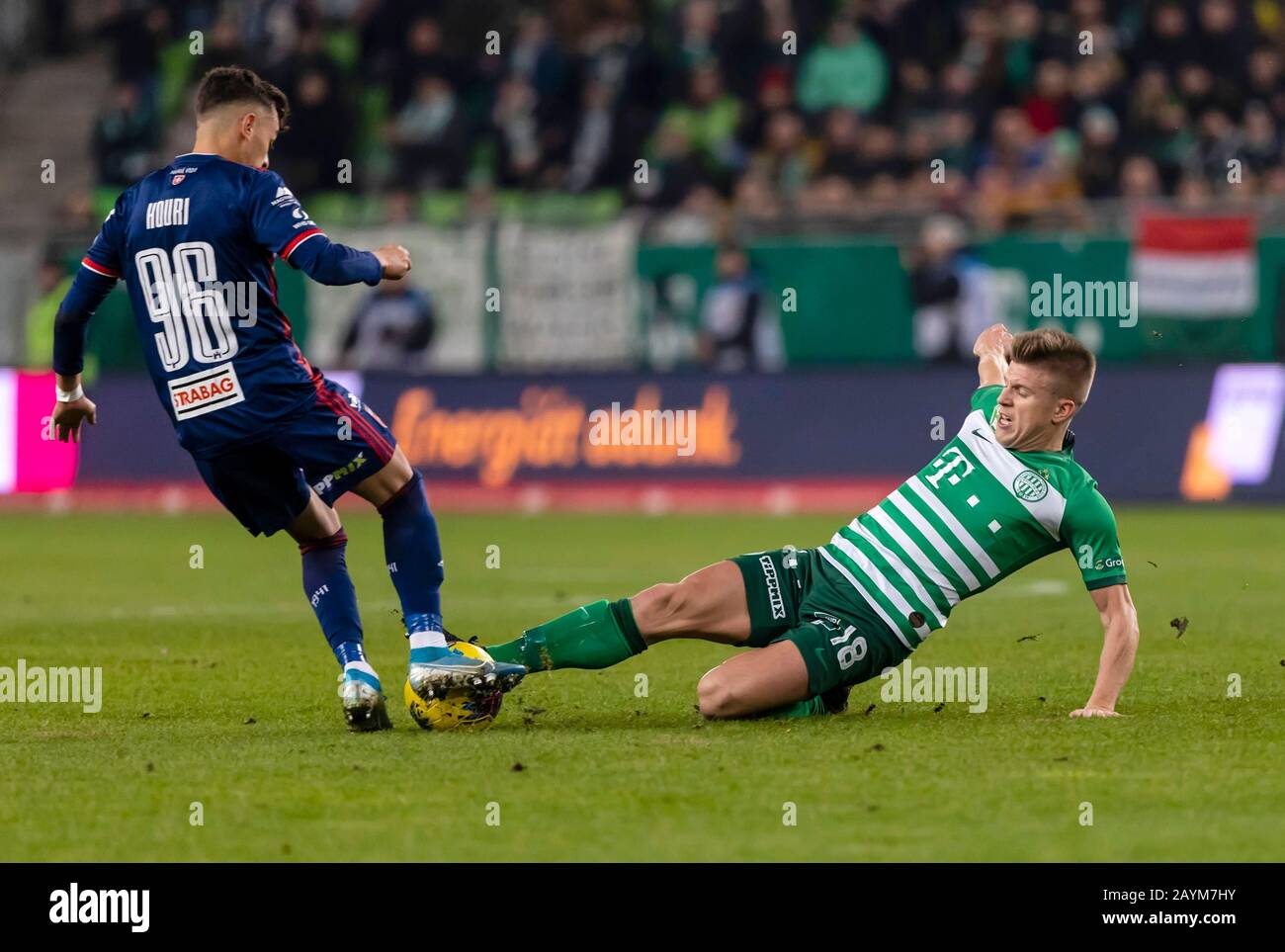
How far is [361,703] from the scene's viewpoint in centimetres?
701

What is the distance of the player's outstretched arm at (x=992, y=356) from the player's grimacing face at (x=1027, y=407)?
1.66ft

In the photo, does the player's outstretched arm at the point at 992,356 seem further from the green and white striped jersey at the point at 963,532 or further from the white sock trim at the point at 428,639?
the white sock trim at the point at 428,639

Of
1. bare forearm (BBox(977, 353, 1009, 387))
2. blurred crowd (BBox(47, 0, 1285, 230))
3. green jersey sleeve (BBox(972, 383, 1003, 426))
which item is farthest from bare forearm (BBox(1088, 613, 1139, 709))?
blurred crowd (BBox(47, 0, 1285, 230))

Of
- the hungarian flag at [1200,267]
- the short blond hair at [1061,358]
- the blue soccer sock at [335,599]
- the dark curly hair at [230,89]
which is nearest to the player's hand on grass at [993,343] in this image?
the short blond hair at [1061,358]

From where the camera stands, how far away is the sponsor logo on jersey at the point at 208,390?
699 centimetres

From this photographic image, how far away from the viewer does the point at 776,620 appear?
7164 millimetres

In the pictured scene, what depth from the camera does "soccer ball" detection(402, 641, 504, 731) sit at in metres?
6.97

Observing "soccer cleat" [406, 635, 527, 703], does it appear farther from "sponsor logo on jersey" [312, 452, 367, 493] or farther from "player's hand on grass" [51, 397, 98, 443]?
"player's hand on grass" [51, 397, 98, 443]

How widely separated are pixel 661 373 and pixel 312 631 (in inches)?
342

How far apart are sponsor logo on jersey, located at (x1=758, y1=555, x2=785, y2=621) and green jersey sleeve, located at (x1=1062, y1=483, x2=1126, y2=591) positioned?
0.94 metres

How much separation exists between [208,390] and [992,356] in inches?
106

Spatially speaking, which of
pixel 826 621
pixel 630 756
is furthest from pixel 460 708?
pixel 826 621

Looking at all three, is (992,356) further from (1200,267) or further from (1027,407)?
(1200,267)

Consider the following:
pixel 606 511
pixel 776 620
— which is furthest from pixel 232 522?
pixel 776 620
